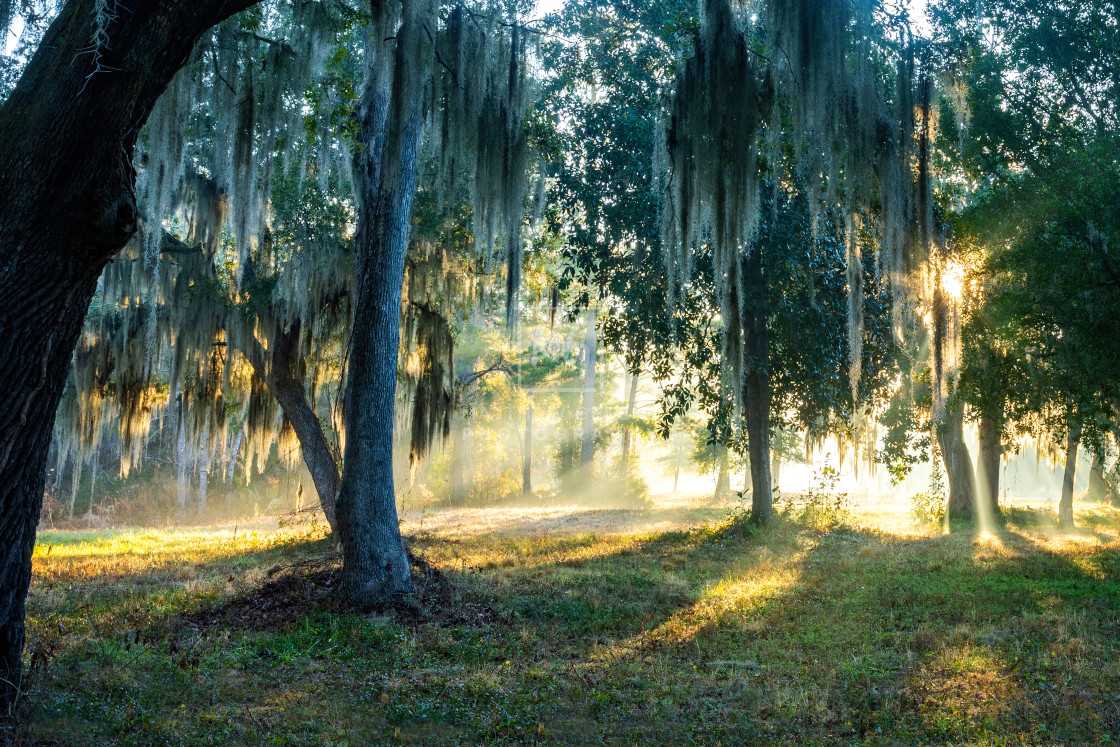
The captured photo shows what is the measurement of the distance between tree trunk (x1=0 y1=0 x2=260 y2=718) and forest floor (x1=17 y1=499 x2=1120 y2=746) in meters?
1.39

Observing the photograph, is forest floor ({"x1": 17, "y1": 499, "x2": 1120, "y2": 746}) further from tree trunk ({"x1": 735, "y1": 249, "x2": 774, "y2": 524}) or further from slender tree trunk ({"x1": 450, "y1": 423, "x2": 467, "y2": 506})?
slender tree trunk ({"x1": 450, "y1": 423, "x2": 467, "y2": 506})

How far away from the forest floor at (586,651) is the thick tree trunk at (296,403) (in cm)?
141

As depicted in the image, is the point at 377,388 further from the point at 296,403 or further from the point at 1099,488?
the point at 1099,488

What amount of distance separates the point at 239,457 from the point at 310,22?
2410cm

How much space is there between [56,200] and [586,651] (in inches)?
190

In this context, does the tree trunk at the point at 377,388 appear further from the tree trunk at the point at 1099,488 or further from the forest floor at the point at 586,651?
the tree trunk at the point at 1099,488

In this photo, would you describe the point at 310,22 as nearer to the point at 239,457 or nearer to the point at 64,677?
the point at 64,677

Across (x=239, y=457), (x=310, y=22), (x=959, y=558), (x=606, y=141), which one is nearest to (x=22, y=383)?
(x=310, y=22)

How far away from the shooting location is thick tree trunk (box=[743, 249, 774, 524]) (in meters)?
12.8

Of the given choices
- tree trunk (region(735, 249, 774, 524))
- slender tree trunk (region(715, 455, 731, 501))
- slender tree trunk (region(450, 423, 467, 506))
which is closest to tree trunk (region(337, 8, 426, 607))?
tree trunk (region(735, 249, 774, 524))

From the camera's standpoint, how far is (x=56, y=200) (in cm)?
357

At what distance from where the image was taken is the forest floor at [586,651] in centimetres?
436

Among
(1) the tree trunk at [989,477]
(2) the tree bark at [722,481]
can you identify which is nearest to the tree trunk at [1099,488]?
(1) the tree trunk at [989,477]

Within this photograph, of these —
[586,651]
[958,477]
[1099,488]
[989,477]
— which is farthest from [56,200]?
[1099,488]
